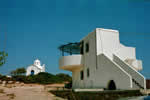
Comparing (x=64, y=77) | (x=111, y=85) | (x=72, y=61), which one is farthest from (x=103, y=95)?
(x=64, y=77)

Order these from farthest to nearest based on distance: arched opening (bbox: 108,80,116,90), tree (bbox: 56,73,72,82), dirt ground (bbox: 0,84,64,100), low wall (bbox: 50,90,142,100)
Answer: tree (bbox: 56,73,72,82) < arched opening (bbox: 108,80,116,90) < dirt ground (bbox: 0,84,64,100) < low wall (bbox: 50,90,142,100)

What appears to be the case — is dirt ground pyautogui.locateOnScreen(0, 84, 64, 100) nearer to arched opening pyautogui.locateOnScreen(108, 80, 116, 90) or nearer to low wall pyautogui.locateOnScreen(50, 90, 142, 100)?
low wall pyautogui.locateOnScreen(50, 90, 142, 100)

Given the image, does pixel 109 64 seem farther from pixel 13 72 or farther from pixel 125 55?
pixel 13 72

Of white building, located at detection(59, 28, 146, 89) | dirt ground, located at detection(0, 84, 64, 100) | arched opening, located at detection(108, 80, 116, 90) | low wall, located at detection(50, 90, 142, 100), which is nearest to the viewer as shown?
low wall, located at detection(50, 90, 142, 100)

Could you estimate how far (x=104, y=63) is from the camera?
1772cm

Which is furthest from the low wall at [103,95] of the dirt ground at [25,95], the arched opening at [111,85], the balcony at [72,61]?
the balcony at [72,61]

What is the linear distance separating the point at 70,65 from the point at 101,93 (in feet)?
38.2

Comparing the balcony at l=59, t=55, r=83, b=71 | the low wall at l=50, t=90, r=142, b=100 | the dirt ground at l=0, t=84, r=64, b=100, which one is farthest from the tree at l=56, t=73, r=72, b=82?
the low wall at l=50, t=90, r=142, b=100

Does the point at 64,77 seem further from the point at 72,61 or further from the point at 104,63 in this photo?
the point at 104,63

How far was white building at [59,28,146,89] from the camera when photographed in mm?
15516

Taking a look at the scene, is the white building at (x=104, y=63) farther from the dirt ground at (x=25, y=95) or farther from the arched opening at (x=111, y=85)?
the dirt ground at (x=25, y=95)

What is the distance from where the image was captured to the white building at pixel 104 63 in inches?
611

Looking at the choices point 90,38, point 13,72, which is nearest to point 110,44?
point 90,38

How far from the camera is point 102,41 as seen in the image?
20.0 metres
